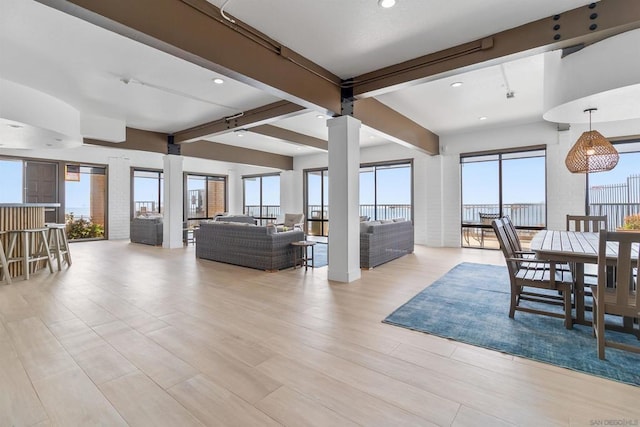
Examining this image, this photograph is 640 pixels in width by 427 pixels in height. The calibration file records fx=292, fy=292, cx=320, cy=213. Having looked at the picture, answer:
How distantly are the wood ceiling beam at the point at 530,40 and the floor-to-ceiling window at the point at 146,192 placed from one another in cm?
938

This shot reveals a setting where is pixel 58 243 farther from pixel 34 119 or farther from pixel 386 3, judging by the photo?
pixel 386 3

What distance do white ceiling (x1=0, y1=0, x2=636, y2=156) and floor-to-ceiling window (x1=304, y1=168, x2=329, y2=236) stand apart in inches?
198

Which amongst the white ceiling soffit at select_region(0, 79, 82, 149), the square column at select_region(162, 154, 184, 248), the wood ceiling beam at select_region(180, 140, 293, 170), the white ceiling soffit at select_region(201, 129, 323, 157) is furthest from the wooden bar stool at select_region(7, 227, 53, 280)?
the white ceiling soffit at select_region(201, 129, 323, 157)

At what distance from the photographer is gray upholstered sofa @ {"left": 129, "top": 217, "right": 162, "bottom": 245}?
7996mm

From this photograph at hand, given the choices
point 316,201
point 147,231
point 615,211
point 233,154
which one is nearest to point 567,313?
point 615,211

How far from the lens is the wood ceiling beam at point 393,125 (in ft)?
15.1

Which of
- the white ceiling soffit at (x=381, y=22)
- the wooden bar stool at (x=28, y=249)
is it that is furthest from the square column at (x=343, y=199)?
the wooden bar stool at (x=28, y=249)

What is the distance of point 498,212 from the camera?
23.5 ft

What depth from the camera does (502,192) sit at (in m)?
7.09

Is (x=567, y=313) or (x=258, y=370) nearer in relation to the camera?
(x=258, y=370)

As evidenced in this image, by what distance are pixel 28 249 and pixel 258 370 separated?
5058 mm

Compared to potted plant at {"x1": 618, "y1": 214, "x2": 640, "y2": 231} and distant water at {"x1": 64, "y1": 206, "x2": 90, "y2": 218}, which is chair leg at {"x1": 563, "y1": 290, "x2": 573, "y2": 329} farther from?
distant water at {"x1": 64, "y1": 206, "x2": 90, "y2": 218}

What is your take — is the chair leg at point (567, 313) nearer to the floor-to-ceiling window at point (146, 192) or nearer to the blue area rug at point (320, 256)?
the blue area rug at point (320, 256)

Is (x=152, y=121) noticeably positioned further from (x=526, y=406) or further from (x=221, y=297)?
(x=526, y=406)
